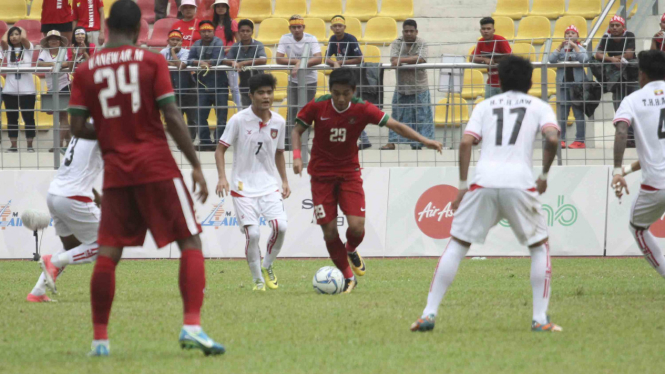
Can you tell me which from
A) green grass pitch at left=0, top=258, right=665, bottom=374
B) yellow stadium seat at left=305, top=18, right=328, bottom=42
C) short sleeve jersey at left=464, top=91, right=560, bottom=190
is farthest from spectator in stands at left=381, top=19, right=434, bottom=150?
short sleeve jersey at left=464, top=91, right=560, bottom=190

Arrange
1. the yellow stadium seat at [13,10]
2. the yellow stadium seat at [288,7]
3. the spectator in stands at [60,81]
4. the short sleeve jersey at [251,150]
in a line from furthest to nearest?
the yellow stadium seat at [13,10] → the yellow stadium seat at [288,7] → the spectator in stands at [60,81] → the short sleeve jersey at [251,150]

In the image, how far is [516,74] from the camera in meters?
6.38

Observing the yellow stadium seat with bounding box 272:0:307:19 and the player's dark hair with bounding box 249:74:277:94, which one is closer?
the player's dark hair with bounding box 249:74:277:94

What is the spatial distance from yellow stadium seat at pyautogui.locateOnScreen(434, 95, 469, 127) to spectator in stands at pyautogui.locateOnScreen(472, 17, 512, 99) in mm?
579

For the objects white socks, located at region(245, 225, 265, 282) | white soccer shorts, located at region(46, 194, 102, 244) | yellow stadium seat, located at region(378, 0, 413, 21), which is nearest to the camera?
white soccer shorts, located at region(46, 194, 102, 244)

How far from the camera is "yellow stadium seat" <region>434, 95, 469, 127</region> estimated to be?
13500 millimetres

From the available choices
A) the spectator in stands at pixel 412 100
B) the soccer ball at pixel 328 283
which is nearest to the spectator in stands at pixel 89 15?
the spectator in stands at pixel 412 100

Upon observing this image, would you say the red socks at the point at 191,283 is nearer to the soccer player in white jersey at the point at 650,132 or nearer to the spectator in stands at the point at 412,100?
the soccer player in white jersey at the point at 650,132

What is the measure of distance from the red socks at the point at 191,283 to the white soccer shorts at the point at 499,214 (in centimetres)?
192

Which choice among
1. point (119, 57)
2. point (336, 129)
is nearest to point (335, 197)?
point (336, 129)

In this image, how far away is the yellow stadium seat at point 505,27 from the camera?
62.0ft

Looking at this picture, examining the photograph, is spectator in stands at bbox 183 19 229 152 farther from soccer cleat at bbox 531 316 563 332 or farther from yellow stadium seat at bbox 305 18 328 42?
soccer cleat at bbox 531 316 563 332

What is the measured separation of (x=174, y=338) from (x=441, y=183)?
316 inches

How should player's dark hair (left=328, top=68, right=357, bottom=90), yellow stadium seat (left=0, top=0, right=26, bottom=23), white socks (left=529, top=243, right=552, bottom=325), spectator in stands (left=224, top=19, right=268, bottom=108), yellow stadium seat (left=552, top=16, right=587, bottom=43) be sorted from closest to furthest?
white socks (left=529, top=243, right=552, bottom=325), player's dark hair (left=328, top=68, right=357, bottom=90), spectator in stands (left=224, top=19, right=268, bottom=108), yellow stadium seat (left=552, top=16, right=587, bottom=43), yellow stadium seat (left=0, top=0, right=26, bottom=23)
